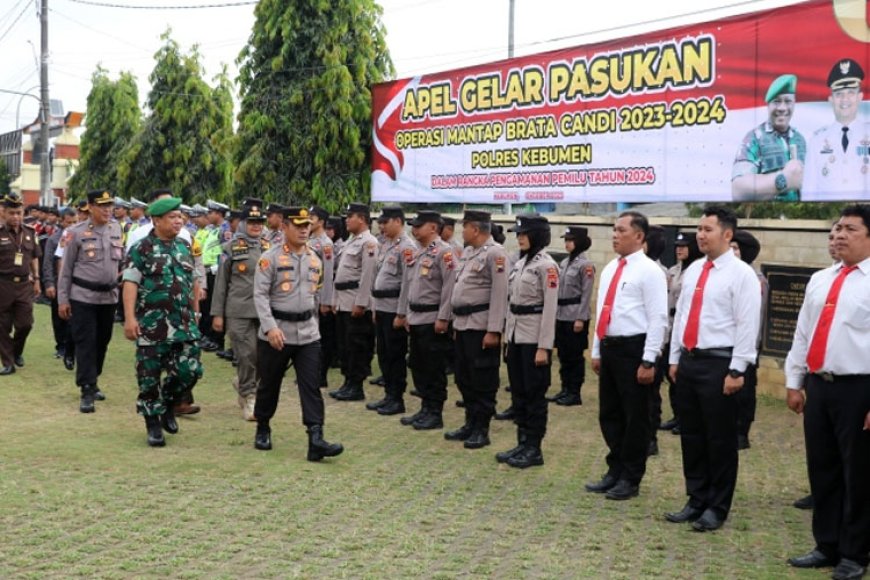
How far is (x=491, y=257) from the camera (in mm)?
8789

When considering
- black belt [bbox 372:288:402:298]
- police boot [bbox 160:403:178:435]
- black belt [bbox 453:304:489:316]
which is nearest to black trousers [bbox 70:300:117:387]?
police boot [bbox 160:403:178:435]

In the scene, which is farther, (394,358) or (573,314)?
(573,314)

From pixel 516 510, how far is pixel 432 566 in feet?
4.56

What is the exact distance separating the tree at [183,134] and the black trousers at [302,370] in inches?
719

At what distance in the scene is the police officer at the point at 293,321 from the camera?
816 centimetres

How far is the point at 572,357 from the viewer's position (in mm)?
11625

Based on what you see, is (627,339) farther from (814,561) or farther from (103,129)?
(103,129)

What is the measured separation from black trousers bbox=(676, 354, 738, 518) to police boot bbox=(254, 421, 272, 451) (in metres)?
3.49

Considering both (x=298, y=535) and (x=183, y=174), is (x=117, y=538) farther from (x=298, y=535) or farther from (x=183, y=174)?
(x=183, y=174)

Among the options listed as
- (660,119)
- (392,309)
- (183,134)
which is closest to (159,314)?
(392,309)

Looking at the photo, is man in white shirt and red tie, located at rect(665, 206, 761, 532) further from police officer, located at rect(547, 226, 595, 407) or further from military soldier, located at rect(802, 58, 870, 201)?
police officer, located at rect(547, 226, 595, 407)

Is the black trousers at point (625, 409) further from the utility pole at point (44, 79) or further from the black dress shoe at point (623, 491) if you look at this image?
the utility pole at point (44, 79)

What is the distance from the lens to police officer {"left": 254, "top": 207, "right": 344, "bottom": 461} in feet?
26.8

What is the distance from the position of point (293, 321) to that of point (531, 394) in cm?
194
